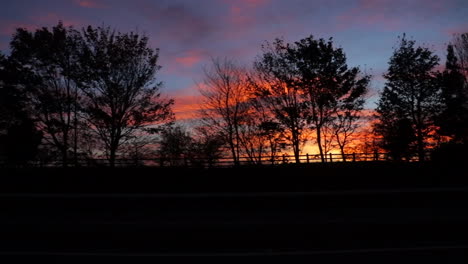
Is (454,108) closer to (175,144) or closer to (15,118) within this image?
(175,144)

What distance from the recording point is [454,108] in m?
35.5

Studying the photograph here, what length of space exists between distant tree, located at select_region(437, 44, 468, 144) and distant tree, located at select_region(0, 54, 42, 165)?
111ft

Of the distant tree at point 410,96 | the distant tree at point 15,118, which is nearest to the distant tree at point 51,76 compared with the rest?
the distant tree at point 15,118

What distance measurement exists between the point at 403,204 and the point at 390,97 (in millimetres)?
25924

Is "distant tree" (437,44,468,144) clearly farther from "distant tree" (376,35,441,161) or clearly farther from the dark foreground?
the dark foreground

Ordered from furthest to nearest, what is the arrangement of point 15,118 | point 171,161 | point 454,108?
1. point 454,108
2. point 15,118
3. point 171,161

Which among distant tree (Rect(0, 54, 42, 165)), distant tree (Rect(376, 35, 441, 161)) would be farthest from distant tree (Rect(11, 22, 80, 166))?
distant tree (Rect(376, 35, 441, 161))

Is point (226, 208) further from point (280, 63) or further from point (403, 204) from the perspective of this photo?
point (280, 63)

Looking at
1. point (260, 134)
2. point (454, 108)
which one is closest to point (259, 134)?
point (260, 134)

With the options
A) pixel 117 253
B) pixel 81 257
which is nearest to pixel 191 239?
pixel 117 253

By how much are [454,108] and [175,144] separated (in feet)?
82.7

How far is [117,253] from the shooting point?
Answer: 254 inches

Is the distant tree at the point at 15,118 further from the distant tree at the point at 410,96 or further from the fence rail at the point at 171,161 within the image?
the distant tree at the point at 410,96

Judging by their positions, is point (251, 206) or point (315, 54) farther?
point (315, 54)
